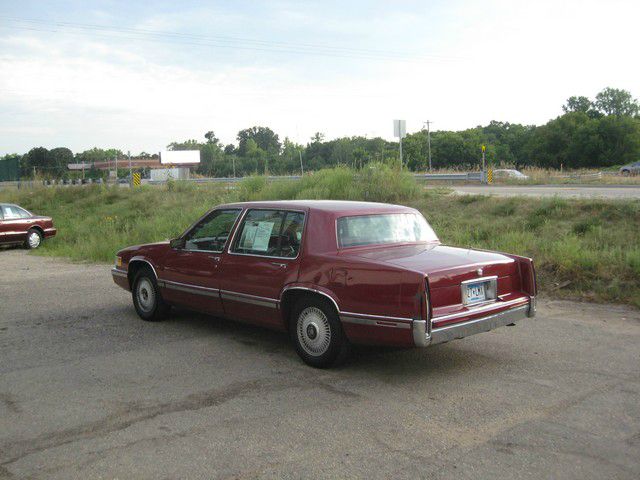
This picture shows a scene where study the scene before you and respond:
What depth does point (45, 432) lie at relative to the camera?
14.5 ft

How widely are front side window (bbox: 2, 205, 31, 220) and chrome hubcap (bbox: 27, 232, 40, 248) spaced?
0.59 metres

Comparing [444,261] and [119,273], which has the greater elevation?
[444,261]

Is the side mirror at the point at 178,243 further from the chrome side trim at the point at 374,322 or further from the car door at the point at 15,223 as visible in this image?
the car door at the point at 15,223

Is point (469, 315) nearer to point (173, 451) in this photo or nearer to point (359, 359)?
point (359, 359)

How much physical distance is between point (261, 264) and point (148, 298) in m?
2.27

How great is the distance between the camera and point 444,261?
5.65m

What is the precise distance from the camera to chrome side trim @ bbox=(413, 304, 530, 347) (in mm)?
5082

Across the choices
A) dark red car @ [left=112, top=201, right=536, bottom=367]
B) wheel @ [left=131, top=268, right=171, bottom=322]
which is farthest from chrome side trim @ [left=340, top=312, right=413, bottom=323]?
wheel @ [left=131, top=268, right=171, bottom=322]

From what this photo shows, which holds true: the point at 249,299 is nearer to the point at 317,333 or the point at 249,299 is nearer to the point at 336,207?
the point at 317,333

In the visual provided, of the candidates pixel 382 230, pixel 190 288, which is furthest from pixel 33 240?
pixel 382 230

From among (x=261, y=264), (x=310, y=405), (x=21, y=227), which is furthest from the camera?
(x=21, y=227)

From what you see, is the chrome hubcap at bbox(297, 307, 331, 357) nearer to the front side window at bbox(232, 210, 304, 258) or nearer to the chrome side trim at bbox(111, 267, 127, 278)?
the front side window at bbox(232, 210, 304, 258)

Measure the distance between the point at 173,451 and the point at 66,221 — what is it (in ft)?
76.9


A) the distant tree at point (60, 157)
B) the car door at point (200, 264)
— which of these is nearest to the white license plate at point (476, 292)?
the car door at point (200, 264)
